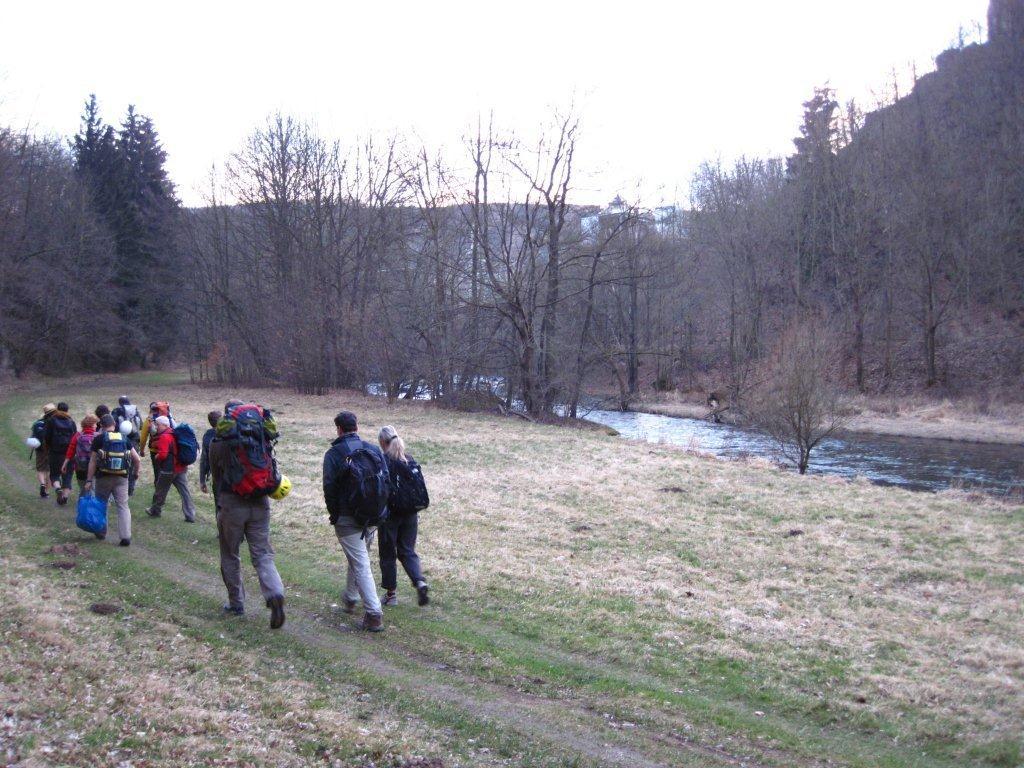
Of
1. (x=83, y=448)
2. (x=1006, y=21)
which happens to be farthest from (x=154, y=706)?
(x=1006, y=21)

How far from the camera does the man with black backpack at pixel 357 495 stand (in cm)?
731

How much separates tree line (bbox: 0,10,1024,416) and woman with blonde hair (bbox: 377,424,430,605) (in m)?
26.3

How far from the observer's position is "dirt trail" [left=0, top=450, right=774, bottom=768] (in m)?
5.20

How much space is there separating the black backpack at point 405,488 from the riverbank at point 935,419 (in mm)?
23699

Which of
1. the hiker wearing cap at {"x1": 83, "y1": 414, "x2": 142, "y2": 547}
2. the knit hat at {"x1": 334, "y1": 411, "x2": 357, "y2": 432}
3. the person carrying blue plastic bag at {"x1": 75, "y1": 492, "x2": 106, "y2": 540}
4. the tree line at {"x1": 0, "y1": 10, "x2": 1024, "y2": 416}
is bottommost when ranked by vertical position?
the person carrying blue plastic bag at {"x1": 75, "y1": 492, "x2": 106, "y2": 540}

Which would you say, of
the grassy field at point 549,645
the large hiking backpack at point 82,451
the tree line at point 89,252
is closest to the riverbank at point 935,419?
the grassy field at point 549,645

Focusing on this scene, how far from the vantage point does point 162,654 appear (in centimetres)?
625

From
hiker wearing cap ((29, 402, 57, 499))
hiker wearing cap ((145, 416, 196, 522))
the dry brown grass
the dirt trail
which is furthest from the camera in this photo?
hiker wearing cap ((29, 402, 57, 499))

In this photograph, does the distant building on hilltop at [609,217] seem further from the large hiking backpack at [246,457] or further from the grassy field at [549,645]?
the large hiking backpack at [246,457]

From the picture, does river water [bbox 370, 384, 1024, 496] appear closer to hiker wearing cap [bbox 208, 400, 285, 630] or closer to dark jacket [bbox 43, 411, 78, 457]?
dark jacket [bbox 43, 411, 78, 457]

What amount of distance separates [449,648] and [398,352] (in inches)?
1219

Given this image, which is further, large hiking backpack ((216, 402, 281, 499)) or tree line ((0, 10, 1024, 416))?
tree line ((0, 10, 1024, 416))

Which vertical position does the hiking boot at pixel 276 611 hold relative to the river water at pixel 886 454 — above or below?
above

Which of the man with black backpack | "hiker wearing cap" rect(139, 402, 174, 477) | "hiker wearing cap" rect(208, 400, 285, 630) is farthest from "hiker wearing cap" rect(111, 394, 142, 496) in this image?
the man with black backpack
